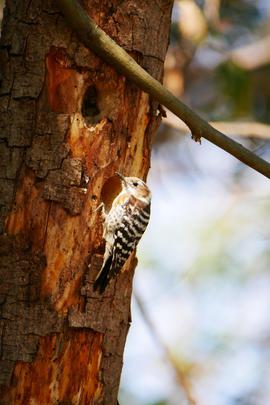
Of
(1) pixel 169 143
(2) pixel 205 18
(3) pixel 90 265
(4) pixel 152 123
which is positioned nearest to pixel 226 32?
(2) pixel 205 18

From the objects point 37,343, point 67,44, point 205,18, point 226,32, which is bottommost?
point 37,343

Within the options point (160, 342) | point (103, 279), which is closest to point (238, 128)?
point (160, 342)

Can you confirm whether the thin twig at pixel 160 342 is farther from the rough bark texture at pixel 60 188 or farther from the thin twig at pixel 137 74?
the thin twig at pixel 137 74

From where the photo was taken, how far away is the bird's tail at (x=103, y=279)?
3.75 meters

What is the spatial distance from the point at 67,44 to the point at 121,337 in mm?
1447

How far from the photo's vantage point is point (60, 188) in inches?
146

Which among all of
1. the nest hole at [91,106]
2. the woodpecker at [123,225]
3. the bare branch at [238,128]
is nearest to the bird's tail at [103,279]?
the woodpecker at [123,225]

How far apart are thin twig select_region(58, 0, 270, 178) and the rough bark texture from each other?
8 cm

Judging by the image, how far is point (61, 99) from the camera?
3.81 m

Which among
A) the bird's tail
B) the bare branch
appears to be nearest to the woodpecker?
the bird's tail

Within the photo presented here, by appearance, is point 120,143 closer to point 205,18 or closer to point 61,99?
point 61,99

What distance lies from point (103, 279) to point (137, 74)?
3.26 ft

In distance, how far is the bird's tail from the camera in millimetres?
3750

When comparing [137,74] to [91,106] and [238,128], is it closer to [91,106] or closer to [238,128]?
[91,106]
